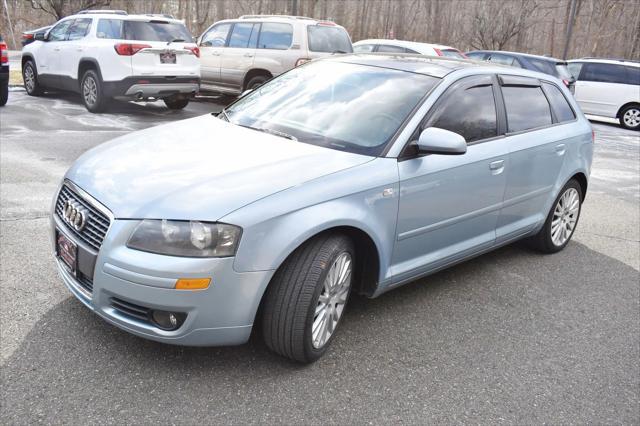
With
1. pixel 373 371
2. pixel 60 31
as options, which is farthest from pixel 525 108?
pixel 60 31

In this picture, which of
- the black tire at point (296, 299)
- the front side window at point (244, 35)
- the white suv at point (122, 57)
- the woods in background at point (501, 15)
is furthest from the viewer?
the woods in background at point (501, 15)

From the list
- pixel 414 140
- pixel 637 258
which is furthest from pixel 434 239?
pixel 637 258

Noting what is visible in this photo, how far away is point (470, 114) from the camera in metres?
4.17

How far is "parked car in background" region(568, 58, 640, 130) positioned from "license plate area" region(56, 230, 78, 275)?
16.1 meters

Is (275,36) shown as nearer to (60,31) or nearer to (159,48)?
(159,48)

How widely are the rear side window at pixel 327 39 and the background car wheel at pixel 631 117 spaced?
823 cm

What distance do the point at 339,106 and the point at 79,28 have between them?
9336mm

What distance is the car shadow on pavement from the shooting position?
283 centimetres

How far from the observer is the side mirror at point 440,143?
3.52 metres

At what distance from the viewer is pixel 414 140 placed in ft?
12.0

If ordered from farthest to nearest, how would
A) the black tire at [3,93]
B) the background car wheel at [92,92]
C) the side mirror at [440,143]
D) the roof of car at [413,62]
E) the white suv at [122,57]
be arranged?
the black tire at [3,93], the background car wheel at [92,92], the white suv at [122,57], the roof of car at [413,62], the side mirror at [440,143]

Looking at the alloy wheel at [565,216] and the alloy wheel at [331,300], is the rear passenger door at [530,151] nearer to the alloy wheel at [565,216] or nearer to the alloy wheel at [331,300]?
the alloy wheel at [565,216]

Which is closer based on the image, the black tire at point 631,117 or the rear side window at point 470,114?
the rear side window at point 470,114

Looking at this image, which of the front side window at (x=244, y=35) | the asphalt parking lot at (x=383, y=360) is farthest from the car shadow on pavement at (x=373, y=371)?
the front side window at (x=244, y=35)
